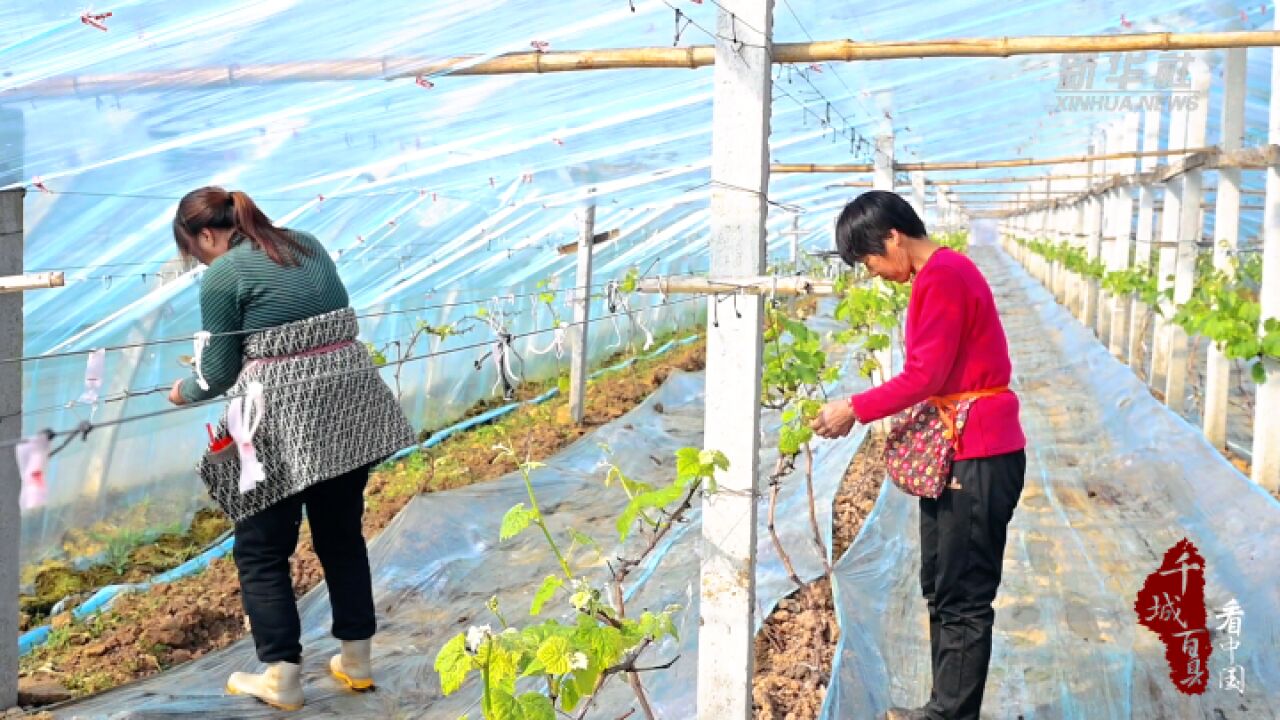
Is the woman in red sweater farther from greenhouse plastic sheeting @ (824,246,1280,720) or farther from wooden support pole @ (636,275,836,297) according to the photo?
greenhouse plastic sheeting @ (824,246,1280,720)

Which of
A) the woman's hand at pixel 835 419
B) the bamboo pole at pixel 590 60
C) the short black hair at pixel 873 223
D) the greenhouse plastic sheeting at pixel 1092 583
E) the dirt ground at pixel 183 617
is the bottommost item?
the dirt ground at pixel 183 617

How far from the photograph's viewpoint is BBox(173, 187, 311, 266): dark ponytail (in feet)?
10.4

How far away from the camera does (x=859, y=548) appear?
16.5 ft

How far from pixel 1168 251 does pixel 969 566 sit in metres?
7.68

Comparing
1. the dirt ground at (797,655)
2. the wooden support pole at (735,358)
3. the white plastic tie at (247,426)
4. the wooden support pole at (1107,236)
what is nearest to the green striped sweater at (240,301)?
the white plastic tie at (247,426)

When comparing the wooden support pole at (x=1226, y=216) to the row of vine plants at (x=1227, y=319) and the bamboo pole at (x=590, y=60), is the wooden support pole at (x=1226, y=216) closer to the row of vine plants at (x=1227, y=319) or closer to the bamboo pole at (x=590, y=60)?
the row of vine plants at (x=1227, y=319)

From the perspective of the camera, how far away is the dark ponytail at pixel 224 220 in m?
3.17

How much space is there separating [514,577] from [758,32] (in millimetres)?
3078

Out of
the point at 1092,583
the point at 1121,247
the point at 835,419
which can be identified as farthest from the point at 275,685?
the point at 1121,247

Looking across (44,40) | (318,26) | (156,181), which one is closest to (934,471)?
(318,26)

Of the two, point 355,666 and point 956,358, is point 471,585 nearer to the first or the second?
point 355,666

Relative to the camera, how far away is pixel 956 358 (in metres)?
2.86

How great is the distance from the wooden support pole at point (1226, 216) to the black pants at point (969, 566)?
16.2 feet

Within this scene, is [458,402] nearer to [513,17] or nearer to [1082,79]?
[1082,79]
